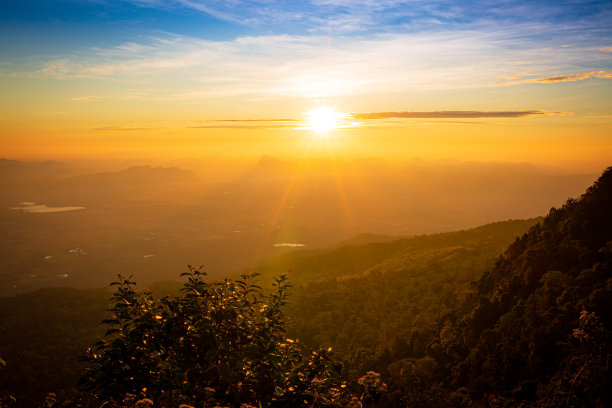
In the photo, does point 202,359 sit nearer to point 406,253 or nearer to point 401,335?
point 401,335

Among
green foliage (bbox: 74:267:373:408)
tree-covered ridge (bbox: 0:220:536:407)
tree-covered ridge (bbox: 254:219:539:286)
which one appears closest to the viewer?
green foliage (bbox: 74:267:373:408)

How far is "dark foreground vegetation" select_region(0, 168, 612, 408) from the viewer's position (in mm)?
6910

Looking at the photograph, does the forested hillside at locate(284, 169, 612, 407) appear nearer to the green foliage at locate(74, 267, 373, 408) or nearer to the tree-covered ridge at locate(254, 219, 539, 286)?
the green foliage at locate(74, 267, 373, 408)

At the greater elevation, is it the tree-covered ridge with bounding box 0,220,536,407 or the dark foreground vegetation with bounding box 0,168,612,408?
the dark foreground vegetation with bounding box 0,168,612,408

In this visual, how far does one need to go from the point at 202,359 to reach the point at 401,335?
33054mm

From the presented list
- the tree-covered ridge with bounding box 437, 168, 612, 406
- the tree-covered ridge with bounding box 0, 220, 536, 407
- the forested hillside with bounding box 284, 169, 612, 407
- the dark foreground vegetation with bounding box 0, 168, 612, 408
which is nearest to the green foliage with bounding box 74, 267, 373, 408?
the dark foreground vegetation with bounding box 0, 168, 612, 408

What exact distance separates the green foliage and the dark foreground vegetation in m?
0.03

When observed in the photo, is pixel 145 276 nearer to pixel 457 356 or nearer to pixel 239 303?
pixel 457 356

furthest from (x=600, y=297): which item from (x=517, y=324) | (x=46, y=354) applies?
(x=46, y=354)

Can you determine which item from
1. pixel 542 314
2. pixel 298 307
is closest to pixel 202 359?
pixel 542 314

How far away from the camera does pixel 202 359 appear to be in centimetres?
775

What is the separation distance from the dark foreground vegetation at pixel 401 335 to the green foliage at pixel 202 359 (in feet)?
0.10

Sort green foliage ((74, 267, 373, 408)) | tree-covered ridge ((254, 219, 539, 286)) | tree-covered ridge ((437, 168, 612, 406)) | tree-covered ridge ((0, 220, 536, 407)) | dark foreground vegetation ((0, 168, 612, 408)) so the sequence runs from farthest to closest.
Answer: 1. tree-covered ridge ((254, 219, 539, 286))
2. tree-covered ridge ((0, 220, 536, 407))
3. tree-covered ridge ((437, 168, 612, 406))
4. dark foreground vegetation ((0, 168, 612, 408))
5. green foliage ((74, 267, 373, 408))

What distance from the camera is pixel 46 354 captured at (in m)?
57.6
